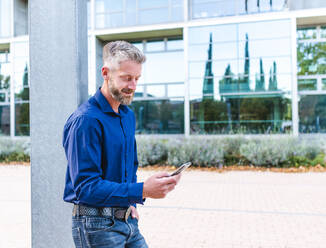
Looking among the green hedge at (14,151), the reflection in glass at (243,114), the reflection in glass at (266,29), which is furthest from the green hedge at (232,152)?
the reflection in glass at (266,29)

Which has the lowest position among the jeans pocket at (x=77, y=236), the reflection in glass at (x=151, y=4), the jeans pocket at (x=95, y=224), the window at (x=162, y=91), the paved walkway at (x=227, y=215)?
the paved walkway at (x=227, y=215)

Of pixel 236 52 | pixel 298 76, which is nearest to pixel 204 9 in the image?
pixel 236 52

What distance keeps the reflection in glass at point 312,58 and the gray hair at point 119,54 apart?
826 inches

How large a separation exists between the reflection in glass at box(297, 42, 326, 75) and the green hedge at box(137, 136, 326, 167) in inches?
341

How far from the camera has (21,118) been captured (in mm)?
25125

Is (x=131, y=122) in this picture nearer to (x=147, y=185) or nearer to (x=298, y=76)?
(x=147, y=185)

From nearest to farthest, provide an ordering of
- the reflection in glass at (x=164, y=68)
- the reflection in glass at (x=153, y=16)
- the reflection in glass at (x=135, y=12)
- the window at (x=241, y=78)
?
the window at (x=241, y=78) < the reflection in glass at (x=135, y=12) < the reflection in glass at (x=153, y=16) < the reflection in glass at (x=164, y=68)

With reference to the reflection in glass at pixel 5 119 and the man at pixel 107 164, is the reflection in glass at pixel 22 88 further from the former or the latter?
the man at pixel 107 164

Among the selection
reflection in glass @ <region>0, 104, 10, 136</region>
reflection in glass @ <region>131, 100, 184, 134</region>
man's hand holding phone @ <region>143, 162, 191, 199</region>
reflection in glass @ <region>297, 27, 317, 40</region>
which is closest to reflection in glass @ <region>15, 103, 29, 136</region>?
reflection in glass @ <region>0, 104, 10, 136</region>

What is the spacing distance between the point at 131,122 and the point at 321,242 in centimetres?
388

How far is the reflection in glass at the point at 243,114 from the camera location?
20.4m

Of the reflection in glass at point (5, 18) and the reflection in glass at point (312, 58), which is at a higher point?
the reflection in glass at point (5, 18)

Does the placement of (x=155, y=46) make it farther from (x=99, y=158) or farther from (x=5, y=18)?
(x=99, y=158)

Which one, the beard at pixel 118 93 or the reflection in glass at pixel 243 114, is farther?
the reflection in glass at pixel 243 114
